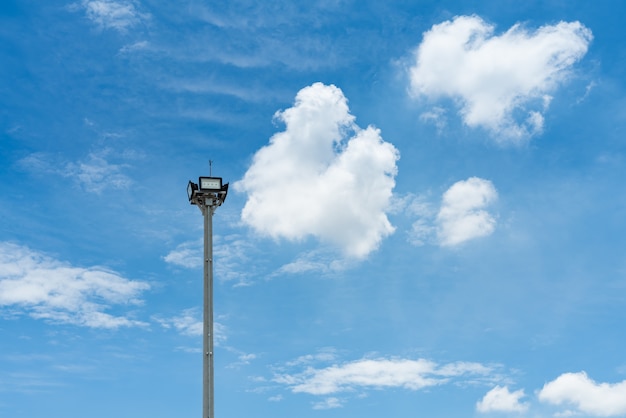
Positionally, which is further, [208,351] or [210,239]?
[210,239]

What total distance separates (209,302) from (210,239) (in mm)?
9585

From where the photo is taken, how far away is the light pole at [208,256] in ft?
359

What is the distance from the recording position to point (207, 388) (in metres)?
110

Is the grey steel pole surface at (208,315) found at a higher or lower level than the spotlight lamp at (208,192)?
lower

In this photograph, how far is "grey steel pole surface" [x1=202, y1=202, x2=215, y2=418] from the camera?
109m

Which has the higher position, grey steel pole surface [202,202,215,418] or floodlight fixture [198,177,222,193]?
floodlight fixture [198,177,222,193]

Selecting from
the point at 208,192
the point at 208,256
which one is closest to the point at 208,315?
the point at 208,256

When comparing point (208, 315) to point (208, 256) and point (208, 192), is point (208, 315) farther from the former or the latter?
point (208, 192)

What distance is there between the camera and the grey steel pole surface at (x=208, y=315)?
10919 centimetres

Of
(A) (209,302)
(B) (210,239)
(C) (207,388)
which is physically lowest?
(C) (207,388)

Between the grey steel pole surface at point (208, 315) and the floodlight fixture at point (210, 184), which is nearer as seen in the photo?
the grey steel pole surface at point (208, 315)

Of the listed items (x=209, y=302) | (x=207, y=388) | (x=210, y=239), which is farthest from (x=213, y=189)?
(x=207, y=388)

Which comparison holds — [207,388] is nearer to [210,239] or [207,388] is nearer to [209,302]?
[209,302]

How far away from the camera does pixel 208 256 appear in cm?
11769
